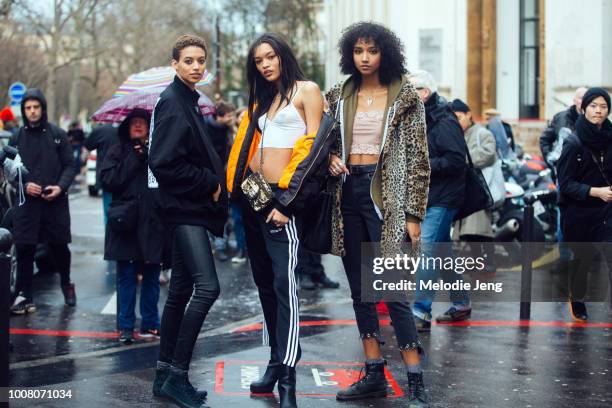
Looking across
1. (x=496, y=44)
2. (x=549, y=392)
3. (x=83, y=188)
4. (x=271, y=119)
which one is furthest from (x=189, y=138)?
(x=83, y=188)

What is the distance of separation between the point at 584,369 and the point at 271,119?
9.25ft

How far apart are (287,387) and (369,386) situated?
2.13ft

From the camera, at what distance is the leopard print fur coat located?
6.64m

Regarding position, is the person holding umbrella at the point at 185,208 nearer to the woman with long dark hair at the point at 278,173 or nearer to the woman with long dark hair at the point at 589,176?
the woman with long dark hair at the point at 278,173

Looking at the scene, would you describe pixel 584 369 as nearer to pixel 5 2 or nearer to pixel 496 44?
pixel 5 2

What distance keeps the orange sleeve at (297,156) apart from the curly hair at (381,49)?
0.66 m

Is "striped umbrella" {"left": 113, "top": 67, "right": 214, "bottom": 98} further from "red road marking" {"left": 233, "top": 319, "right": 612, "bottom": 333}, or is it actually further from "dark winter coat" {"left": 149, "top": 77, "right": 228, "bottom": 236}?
"dark winter coat" {"left": 149, "top": 77, "right": 228, "bottom": 236}

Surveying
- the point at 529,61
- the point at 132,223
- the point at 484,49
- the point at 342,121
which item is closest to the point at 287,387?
the point at 342,121

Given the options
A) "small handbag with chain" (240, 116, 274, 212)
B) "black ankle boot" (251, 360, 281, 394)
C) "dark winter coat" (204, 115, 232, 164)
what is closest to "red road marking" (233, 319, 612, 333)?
"black ankle boot" (251, 360, 281, 394)

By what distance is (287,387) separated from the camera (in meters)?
6.40

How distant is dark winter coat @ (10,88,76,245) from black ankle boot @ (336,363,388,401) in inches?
183

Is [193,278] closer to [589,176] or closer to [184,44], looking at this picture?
[184,44]

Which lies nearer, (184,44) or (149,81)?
(184,44)

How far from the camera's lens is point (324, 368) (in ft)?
25.1
